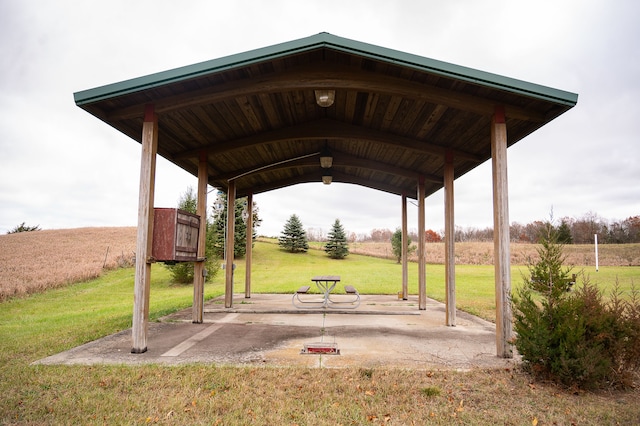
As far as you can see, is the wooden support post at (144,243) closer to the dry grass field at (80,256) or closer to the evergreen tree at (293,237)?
the dry grass field at (80,256)

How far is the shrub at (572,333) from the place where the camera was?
380 cm

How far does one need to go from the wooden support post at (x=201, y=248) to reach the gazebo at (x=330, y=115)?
2 cm

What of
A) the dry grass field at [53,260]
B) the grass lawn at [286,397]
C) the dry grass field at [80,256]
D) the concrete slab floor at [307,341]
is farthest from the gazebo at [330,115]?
the dry grass field at [53,260]

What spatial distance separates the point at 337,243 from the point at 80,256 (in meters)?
22.7

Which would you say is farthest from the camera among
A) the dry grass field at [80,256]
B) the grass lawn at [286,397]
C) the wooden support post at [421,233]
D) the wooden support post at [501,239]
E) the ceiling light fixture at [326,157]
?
the dry grass field at [80,256]

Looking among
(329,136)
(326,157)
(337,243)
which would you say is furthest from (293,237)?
(329,136)

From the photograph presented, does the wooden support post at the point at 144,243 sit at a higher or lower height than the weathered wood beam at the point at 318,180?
lower

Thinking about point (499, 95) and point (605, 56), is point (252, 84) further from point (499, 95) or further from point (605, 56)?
point (605, 56)

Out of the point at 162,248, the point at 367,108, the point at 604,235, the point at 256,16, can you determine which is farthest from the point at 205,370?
the point at 604,235

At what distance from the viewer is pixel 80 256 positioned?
79.7 ft

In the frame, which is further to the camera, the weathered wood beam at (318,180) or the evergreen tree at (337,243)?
the evergreen tree at (337,243)

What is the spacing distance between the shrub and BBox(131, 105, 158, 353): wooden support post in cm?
492

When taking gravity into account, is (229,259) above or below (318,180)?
below

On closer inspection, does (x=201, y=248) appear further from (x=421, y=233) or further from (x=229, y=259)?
(x=421, y=233)
